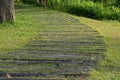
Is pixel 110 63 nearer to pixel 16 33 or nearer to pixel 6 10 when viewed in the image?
pixel 16 33

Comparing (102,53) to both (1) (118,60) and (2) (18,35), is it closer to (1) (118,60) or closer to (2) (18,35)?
(1) (118,60)

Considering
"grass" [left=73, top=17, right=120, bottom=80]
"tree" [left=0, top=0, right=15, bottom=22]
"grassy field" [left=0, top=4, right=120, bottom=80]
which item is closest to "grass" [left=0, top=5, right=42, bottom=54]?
"grassy field" [left=0, top=4, right=120, bottom=80]

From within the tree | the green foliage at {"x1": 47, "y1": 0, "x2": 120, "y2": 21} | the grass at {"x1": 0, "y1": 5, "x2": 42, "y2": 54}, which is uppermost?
the tree

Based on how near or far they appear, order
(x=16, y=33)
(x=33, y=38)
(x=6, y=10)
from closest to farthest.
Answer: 1. (x=33, y=38)
2. (x=16, y=33)
3. (x=6, y=10)

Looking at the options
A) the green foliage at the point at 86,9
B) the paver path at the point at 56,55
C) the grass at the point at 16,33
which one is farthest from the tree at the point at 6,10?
the green foliage at the point at 86,9

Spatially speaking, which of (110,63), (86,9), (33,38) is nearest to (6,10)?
(33,38)

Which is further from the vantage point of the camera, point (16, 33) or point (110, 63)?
point (16, 33)

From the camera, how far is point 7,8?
Answer: 11.3 meters

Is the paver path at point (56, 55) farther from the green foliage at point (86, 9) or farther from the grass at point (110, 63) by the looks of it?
the green foliage at point (86, 9)

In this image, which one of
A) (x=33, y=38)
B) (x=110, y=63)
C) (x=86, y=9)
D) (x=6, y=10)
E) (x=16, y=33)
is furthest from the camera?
(x=86, y=9)

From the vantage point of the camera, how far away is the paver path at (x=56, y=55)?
20.5 ft

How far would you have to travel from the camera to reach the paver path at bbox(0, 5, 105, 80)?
626cm

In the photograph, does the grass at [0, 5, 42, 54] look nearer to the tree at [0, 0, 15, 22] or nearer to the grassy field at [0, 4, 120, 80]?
the grassy field at [0, 4, 120, 80]

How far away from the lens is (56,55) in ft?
24.5
